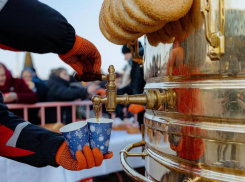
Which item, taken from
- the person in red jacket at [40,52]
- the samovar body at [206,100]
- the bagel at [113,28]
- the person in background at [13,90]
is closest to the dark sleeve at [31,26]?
the person in red jacket at [40,52]

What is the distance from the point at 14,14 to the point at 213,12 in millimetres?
510

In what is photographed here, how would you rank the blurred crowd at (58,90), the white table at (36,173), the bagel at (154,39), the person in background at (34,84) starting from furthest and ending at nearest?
1. the person in background at (34,84)
2. the blurred crowd at (58,90)
3. the white table at (36,173)
4. the bagel at (154,39)

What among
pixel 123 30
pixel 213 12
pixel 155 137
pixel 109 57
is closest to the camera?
pixel 213 12

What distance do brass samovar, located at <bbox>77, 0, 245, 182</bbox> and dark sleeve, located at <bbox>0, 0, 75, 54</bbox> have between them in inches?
9.3

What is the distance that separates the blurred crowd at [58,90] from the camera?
7.15 feet

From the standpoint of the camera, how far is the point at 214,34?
0.59 m

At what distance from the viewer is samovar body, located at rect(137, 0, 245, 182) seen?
0.61 meters

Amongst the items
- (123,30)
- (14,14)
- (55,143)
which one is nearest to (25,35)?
(14,14)

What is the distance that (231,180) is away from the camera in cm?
63

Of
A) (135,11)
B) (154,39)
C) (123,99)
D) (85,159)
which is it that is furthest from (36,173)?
(135,11)

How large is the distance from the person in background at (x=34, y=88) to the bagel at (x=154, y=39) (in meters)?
1.80

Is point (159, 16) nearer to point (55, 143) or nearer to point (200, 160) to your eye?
point (200, 160)

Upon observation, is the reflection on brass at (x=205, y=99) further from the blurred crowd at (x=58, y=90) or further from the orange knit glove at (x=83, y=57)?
the blurred crowd at (x=58, y=90)

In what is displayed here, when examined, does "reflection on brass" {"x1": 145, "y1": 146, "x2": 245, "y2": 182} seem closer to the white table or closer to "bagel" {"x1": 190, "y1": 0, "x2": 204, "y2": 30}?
"bagel" {"x1": 190, "y1": 0, "x2": 204, "y2": 30}
